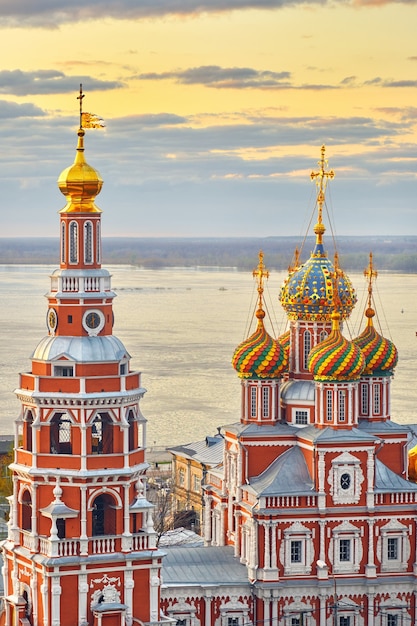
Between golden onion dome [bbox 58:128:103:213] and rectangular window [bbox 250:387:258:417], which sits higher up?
golden onion dome [bbox 58:128:103:213]

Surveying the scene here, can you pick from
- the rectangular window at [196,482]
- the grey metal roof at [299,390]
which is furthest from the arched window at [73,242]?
the rectangular window at [196,482]

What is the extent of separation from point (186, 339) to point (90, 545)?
191 ft

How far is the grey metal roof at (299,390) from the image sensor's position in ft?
95.6

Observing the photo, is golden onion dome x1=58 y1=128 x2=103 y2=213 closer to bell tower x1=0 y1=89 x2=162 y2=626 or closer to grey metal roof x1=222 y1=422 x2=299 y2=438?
bell tower x1=0 y1=89 x2=162 y2=626

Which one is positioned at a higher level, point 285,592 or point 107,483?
point 107,483

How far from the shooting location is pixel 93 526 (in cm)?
2447

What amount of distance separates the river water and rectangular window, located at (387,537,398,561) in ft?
22.2

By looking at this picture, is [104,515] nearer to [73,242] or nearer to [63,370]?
[63,370]

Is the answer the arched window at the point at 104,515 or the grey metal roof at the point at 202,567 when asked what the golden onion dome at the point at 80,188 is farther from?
the grey metal roof at the point at 202,567

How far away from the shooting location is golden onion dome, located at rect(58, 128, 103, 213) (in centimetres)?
2470

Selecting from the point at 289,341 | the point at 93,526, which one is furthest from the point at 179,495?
the point at 93,526

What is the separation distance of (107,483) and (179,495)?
57.5 ft

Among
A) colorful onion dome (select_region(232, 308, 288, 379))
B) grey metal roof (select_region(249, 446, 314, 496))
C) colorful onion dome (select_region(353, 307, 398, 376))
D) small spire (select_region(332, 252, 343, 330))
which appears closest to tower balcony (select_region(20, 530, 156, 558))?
grey metal roof (select_region(249, 446, 314, 496))

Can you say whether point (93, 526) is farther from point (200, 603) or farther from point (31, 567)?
point (200, 603)
